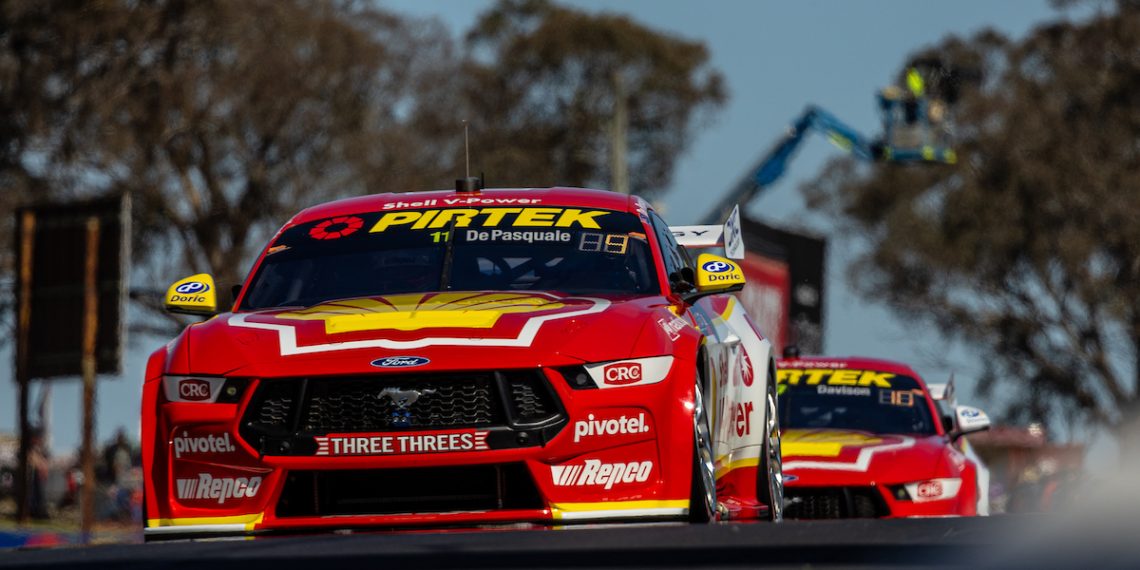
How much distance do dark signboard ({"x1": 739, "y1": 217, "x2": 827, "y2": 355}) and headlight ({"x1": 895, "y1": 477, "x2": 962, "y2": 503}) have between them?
1631cm

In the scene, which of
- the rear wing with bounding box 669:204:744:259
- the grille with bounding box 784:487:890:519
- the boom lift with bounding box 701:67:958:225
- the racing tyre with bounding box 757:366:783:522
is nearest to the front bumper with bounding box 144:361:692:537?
the racing tyre with bounding box 757:366:783:522

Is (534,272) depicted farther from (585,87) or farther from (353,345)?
(585,87)

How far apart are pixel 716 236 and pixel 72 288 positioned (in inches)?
412

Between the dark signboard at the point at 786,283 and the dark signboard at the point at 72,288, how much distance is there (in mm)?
11027

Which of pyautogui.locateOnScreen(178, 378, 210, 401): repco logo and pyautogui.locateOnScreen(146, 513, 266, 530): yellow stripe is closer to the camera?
pyautogui.locateOnScreen(146, 513, 266, 530): yellow stripe

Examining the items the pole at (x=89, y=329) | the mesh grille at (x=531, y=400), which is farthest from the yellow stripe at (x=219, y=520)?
the pole at (x=89, y=329)

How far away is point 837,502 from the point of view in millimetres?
11508

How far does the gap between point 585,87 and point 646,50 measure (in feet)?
5.49

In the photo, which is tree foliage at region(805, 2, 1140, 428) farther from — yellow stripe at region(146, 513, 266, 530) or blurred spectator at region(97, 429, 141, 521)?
yellow stripe at region(146, 513, 266, 530)

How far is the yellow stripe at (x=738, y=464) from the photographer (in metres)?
8.12

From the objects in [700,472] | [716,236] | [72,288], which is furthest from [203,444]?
[72,288]

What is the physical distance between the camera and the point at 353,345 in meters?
6.82

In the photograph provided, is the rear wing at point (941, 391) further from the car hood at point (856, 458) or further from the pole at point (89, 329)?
the pole at point (89, 329)

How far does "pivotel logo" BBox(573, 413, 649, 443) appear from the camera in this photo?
266 inches
